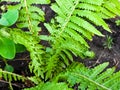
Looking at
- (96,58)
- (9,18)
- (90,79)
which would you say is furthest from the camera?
(96,58)

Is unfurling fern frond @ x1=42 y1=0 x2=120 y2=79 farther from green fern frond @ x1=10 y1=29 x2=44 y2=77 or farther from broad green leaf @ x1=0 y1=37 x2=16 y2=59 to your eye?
broad green leaf @ x1=0 y1=37 x2=16 y2=59

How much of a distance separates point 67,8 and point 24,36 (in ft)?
1.21

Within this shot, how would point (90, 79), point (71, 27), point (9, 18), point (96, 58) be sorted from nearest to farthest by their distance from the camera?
point (90, 79), point (9, 18), point (71, 27), point (96, 58)

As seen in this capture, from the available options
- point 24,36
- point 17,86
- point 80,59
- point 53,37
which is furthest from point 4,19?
point 80,59

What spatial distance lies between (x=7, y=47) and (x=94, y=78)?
58 cm

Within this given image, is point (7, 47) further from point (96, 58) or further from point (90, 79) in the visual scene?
point (96, 58)

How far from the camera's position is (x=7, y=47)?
1919 mm

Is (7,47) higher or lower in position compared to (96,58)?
higher

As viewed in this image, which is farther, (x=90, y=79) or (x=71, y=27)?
(x=71, y=27)

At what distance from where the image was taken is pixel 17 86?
2221 mm

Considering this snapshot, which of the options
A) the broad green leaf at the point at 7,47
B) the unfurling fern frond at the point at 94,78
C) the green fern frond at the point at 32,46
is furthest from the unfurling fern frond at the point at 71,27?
the broad green leaf at the point at 7,47

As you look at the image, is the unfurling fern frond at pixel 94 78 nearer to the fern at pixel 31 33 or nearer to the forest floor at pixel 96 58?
the fern at pixel 31 33

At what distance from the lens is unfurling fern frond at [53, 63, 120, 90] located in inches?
71.7

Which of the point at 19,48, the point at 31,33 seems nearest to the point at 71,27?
the point at 31,33
